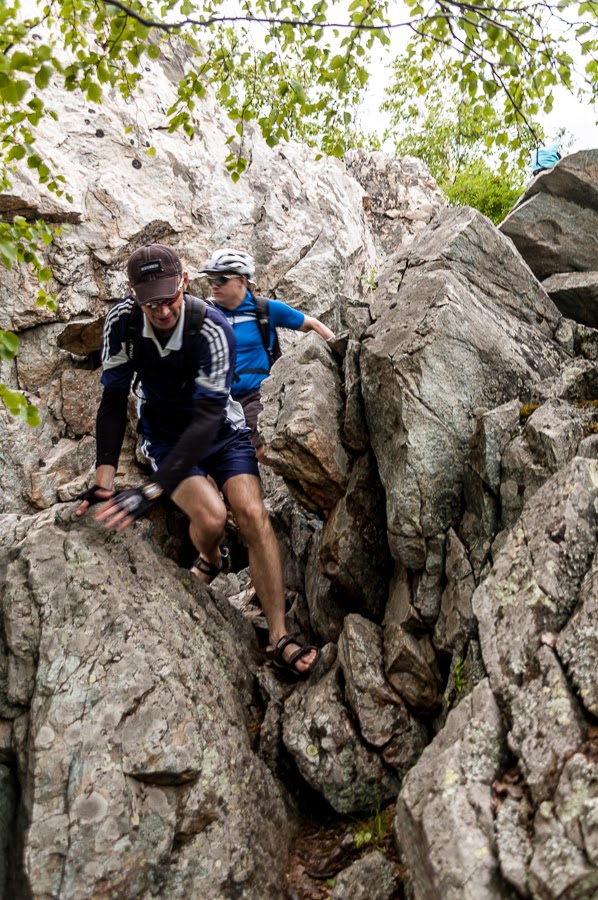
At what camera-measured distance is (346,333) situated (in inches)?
336

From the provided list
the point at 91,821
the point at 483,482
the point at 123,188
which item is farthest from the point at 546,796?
the point at 123,188

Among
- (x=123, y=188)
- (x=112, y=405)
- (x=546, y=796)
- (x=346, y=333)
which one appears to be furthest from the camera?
(x=123, y=188)

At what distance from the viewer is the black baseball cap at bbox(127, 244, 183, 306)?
6961 mm

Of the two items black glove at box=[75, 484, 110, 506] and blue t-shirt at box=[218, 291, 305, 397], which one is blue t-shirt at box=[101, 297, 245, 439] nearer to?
black glove at box=[75, 484, 110, 506]

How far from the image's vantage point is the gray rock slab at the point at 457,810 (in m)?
4.03

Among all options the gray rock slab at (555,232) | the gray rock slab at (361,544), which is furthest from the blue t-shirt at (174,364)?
the gray rock slab at (555,232)

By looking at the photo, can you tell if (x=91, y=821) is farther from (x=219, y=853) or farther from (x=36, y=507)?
(x=36, y=507)

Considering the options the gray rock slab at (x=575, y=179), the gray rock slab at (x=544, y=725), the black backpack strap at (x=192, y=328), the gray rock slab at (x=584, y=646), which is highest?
the gray rock slab at (x=575, y=179)

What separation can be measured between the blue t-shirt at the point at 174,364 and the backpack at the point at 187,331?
0.14ft

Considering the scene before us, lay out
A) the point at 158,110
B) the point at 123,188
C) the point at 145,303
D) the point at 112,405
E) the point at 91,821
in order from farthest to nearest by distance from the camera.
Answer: the point at 158,110, the point at 123,188, the point at 112,405, the point at 145,303, the point at 91,821

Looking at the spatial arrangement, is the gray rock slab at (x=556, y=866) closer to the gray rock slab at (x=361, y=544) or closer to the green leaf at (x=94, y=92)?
the gray rock slab at (x=361, y=544)

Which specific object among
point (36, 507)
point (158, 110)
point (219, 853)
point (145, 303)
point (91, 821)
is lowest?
point (219, 853)

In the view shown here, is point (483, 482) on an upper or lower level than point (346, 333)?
lower

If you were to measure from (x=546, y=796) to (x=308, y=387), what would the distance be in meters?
4.87
